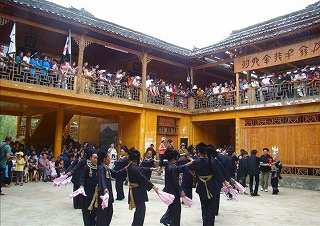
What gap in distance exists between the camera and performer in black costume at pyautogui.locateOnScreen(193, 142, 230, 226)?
20.2 ft

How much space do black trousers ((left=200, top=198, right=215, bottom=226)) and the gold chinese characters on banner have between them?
34.7 ft

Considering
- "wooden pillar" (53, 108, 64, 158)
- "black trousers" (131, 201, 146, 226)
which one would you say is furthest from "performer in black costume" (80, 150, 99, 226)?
"wooden pillar" (53, 108, 64, 158)

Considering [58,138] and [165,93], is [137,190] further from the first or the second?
[165,93]

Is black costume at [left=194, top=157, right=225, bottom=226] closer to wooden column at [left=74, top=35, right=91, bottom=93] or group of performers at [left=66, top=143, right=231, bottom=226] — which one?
group of performers at [left=66, top=143, right=231, bottom=226]

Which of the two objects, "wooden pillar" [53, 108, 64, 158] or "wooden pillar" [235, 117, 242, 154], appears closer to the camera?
"wooden pillar" [53, 108, 64, 158]

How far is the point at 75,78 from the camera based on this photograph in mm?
14164

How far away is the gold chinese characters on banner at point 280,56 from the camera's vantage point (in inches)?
546

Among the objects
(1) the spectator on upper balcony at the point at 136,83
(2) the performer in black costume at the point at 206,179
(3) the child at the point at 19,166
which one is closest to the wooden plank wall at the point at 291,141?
(1) the spectator on upper balcony at the point at 136,83

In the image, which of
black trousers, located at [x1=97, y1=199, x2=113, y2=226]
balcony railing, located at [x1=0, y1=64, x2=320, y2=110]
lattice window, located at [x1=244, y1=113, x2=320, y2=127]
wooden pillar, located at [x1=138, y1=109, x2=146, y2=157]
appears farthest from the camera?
wooden pillar, located at [x1=138, y1=109, x2=146, y2=157]

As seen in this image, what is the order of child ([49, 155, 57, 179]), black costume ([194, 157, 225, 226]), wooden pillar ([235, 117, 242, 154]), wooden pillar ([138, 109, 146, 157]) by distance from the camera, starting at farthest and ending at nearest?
wooden pillar ([138, 109, 146, 157]) → wooden pillar ([235, 117, 242, 154]) → child ([49, 155, 57, 179]) → black costume ([194, 157, 225, 226])

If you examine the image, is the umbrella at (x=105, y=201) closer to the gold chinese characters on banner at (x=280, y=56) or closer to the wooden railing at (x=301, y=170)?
the wooden railing at (x=301, y=170)

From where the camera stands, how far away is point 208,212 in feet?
19.9

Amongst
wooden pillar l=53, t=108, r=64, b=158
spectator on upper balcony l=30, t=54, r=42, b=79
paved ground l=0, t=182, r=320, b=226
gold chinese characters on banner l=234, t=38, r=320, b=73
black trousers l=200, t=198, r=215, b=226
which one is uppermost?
gold chinese characters on banner l=234, t=38, r=320, b=73

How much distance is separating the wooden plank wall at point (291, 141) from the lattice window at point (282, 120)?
8.2 inches
